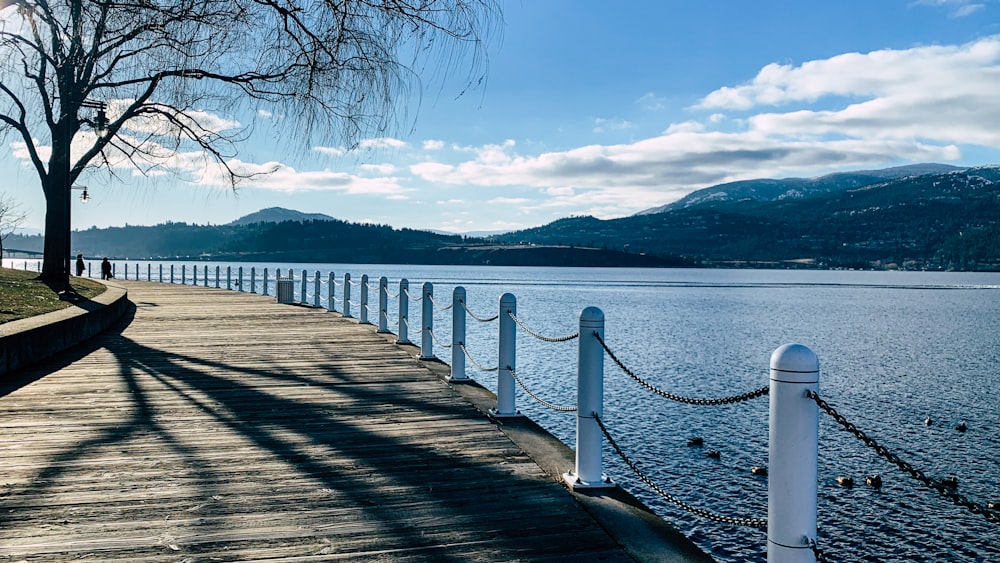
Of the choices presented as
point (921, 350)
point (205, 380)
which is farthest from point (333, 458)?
point (921, 350)

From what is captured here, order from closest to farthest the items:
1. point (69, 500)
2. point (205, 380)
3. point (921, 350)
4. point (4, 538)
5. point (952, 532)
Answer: point (4, 538), point (69, 500), point (205, 380), point (952, 532), point (921, 350)

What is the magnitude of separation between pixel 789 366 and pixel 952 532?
35.7 feet

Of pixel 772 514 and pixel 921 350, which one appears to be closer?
pixel 772 514

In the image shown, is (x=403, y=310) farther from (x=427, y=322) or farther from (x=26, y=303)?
(x=26, y=303)

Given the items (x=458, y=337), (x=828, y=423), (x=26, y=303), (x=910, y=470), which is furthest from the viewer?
(x=828, y=423)

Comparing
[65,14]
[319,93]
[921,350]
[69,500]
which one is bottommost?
[921,350]

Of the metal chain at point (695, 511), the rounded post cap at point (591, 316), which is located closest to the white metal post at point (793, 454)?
the metal chain at point (695, 511)

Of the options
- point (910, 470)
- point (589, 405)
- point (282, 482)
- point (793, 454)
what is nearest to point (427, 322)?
point (282, 482)

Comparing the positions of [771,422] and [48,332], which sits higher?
[771,422]

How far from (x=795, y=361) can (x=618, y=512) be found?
1.94 metres

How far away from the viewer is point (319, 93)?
5797mm

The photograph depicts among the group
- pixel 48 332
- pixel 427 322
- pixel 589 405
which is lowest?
pixel 48 332

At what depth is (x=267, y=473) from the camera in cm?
532

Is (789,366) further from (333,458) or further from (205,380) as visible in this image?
(205,380)
